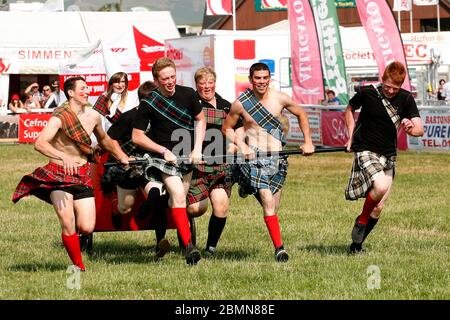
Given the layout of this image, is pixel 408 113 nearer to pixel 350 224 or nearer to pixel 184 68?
pixel 350 224

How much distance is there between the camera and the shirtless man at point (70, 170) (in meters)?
9.30

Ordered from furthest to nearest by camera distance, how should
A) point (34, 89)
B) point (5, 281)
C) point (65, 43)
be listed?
point (65, 43) → point (34, 89) → point (5, 281)

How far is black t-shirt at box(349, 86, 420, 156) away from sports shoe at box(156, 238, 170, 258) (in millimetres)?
1976

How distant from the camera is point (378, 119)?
10383 mm

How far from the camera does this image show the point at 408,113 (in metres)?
10.4

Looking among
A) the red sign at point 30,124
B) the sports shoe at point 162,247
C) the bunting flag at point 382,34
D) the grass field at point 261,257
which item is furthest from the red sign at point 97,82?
the sports shoe at point 162,247

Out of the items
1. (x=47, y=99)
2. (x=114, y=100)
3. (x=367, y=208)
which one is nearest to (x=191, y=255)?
(x=367, y=208)

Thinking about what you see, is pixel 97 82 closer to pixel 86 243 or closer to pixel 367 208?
pixel 86 243

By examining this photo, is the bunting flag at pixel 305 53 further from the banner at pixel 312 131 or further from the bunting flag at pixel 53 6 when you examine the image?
the bunting flag at pixel 53 6

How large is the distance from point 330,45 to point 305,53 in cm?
79

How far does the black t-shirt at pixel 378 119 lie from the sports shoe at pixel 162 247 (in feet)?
6.48

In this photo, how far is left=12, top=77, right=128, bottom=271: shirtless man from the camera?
30.5 ft

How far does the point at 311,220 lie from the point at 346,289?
17.6ft

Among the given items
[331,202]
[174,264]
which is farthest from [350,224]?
[174,264]
